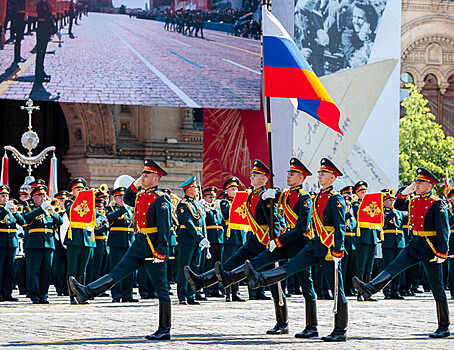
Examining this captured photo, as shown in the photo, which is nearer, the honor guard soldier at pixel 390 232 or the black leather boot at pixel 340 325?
the black leather boot at pixel 340 325

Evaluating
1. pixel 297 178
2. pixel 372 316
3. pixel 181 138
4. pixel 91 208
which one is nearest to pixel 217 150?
pixel 181 138

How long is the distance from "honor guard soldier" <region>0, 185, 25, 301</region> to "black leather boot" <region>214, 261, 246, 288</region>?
542cm

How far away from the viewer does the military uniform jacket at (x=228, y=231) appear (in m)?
16.0

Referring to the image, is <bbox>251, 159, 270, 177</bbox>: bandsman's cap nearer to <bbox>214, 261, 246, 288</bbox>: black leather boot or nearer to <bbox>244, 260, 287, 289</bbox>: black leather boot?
<bbox>214, 261, 246, 288</bbox>: black leather boot

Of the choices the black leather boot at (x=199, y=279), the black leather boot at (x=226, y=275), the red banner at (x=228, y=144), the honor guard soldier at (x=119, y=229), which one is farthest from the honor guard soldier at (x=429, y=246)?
the red banner at (x=228, y=144)

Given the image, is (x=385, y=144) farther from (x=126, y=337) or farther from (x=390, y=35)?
(x=126, y=337)

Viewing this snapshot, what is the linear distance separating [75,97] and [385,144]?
865 cm

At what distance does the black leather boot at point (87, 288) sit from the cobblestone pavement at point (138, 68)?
14558 millimetres

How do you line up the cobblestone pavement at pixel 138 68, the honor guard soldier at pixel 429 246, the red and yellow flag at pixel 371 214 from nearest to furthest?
1. the honor guard soldier at pixel 429 246
2. the red and yellow flag at pixel 371 214
3. the cobblestone pavement at pixel 138 68

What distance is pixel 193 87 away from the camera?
2517 cm

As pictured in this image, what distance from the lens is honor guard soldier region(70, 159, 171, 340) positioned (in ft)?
31.3

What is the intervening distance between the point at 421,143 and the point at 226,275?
22.1 m

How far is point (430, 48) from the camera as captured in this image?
3509 centimetres

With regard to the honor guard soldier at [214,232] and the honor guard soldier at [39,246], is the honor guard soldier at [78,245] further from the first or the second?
the honor guard soldier at [214,232]
